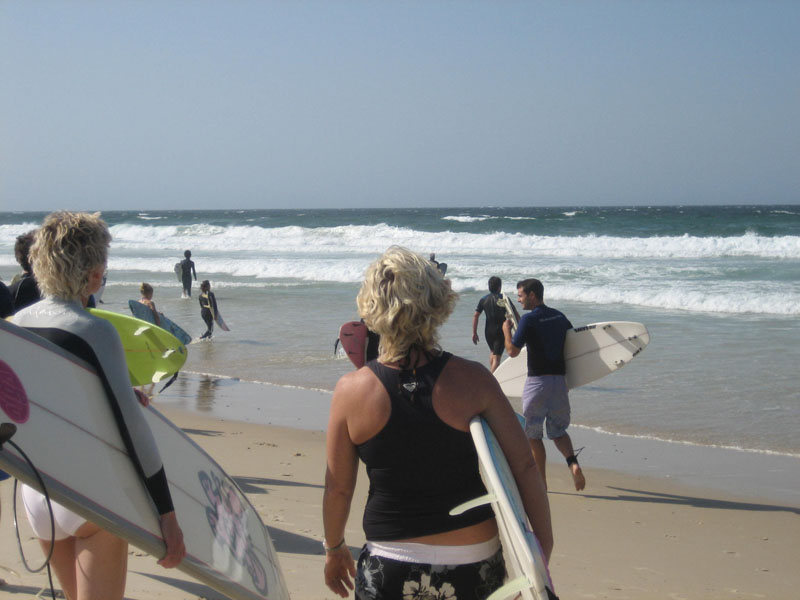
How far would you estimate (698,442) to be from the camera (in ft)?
22.7

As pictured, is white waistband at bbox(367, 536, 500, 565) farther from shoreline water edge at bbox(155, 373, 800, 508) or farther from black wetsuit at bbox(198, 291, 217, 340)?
black wetsuit at bbox(198, 291, 217, 340)

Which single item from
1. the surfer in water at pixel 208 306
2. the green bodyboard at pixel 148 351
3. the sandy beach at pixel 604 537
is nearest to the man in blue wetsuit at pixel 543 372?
the sandy beach at pixel 604 537

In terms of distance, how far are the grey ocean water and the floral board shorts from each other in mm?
5261

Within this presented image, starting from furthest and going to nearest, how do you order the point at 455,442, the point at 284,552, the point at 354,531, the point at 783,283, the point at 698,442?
the point at 783,283, the point at 698,442, the point at 354,531, the point at 284,552, the point at 455,442

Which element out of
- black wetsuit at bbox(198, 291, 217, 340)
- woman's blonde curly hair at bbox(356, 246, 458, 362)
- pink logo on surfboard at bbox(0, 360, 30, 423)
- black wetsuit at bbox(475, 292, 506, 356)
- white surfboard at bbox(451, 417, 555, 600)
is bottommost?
black wetsuit at bbox(198, 291, 217, 340)

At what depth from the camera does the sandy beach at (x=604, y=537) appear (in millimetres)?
3965

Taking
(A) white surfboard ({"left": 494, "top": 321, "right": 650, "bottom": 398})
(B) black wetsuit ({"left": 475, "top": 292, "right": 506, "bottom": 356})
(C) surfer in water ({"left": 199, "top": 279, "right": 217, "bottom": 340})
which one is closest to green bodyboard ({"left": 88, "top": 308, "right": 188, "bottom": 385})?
(A) white surfboard ({"left": 494, "top": 321, "right": 650, "bottom": 398})

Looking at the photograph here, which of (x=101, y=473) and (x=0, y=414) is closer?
(x=0, y=414)

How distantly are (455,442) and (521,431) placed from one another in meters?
0.20

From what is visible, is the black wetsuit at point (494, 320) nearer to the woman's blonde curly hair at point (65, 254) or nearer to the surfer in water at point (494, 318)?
the surfer in water at point (494, 318)

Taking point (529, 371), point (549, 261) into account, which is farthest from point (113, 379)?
point (549, 261)

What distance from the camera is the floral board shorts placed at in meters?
2.10

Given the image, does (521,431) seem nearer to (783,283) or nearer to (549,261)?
(783,283)

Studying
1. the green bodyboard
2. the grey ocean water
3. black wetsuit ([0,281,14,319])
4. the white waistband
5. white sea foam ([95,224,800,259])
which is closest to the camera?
the white waistband
